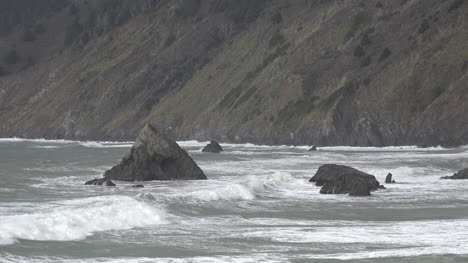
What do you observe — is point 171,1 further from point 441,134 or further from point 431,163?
point 431,163

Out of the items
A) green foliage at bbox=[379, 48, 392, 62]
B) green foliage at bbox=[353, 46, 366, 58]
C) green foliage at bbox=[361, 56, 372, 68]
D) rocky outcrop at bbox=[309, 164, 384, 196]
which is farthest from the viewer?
green foliage at bbox=[353, 46, 366, 58]

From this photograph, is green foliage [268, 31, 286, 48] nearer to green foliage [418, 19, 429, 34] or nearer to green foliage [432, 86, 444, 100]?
green foliage [418, 19, 429, 34]

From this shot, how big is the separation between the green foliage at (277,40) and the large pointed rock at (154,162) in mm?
74769

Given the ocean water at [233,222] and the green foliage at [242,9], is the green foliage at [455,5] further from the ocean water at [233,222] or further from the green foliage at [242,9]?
the green foliage at [242,9]

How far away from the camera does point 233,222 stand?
A: 27.1 m

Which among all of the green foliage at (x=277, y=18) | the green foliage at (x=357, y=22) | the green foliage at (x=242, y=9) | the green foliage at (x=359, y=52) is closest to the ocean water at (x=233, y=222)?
the green foliage at (x=359, y=52)

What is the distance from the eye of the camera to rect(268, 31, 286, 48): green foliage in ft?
384

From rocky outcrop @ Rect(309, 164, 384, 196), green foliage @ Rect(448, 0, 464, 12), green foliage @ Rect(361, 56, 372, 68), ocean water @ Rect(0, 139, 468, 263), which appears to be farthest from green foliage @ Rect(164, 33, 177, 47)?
rocky outcrop @ Rect(309, 164, 384, 196)

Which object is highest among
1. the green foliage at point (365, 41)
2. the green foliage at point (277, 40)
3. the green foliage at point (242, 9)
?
the green foliage at point (242, 9)

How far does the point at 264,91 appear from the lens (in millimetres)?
102125

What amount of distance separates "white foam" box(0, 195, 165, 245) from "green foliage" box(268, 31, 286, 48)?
90106 mm

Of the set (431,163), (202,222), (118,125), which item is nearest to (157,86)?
(118,125)

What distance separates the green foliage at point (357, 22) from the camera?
331 feet

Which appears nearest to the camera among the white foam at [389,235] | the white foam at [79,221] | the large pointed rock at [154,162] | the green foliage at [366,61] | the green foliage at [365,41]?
the white foam at [389,235]
